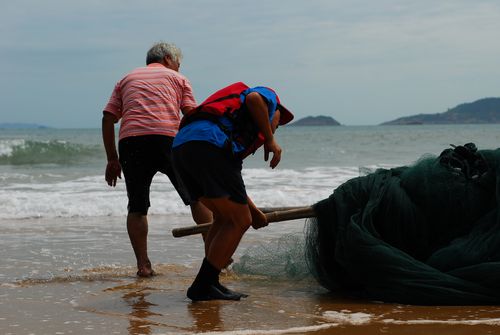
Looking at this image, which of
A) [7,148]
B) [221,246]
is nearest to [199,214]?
[221,246]

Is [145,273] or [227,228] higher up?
[227,228]

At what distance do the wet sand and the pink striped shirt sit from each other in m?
1.09

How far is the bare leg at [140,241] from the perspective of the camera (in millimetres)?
5383

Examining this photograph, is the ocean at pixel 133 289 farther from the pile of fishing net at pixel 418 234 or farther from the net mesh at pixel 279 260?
the pile of fishing net at pixel 418 234

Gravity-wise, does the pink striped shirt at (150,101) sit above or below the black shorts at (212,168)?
above

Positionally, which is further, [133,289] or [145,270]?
[145,270]

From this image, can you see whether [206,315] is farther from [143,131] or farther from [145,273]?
[143,131]

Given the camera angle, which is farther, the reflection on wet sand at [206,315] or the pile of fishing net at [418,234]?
the pile of fishing net at [418,234]

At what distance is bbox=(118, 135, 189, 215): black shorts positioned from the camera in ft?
17.5

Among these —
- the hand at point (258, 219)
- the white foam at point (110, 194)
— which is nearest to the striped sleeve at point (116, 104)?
the hand at point (258, 219)

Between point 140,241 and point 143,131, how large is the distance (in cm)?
81

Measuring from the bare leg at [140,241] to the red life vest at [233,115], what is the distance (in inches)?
57.3

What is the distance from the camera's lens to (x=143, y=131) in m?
5.32

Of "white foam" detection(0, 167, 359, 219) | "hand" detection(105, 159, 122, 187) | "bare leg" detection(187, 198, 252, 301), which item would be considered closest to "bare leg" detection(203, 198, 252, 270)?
"bare leg" detection(187, 198, 252, 301)
